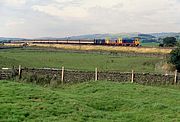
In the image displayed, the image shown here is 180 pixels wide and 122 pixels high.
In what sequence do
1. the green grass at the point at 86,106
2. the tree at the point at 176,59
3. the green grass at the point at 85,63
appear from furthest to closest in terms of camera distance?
1. the green grass at the point at 85,63
2. the tree at the point at 176,59
3. the green grass at the point at 86,106

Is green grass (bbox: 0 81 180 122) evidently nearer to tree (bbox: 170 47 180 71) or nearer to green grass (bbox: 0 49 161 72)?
tree (bbox: 170 47 180 71)

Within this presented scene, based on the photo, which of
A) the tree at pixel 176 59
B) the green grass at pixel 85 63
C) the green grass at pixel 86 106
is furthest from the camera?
the green grass at pixel 85 63

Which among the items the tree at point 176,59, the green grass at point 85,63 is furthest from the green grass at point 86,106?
the green grass at point 85,63

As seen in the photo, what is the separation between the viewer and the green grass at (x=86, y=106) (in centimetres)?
1580

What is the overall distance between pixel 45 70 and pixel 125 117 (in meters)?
17.7

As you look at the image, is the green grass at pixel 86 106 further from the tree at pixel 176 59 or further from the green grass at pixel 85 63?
the green grass at pixel 85 63

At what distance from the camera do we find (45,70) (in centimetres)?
3344

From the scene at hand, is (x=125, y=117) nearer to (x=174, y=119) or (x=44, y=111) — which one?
(x=174, y=119)

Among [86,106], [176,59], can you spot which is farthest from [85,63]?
[86,106]

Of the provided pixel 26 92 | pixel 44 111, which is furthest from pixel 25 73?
pixel 44 111

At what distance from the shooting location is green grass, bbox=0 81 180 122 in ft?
51.8

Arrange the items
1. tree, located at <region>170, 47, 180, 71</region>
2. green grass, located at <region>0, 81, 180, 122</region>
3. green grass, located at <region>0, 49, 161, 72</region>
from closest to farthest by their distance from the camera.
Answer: green grass, located at <region>0, 81, 180, 122</region> < tree, located at <region>170, 47, 180, 71</region> < green grass, located at <region>0, 49, 161, 72</region>

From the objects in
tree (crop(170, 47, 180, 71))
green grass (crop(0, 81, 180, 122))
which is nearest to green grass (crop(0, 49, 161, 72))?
tree (crop(170, 47, 180, 71))

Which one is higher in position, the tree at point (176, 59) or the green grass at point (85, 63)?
the tree at point (176, 59)
